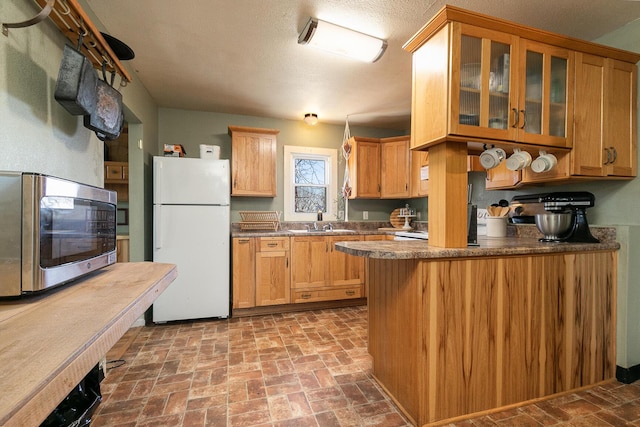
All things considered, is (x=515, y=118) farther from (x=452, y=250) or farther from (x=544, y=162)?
(x=452, y=250)

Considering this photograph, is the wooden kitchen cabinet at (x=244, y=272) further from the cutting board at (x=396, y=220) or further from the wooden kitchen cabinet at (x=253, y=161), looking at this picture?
the cutting board at (x=396, y=220)

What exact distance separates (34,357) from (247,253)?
116 inches

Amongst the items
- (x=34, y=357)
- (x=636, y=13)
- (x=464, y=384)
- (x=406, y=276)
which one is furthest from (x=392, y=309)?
(x=636, y=13)

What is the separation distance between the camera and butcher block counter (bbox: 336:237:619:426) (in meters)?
1.60

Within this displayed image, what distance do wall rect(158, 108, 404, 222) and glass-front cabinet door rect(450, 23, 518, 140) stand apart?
113 inches

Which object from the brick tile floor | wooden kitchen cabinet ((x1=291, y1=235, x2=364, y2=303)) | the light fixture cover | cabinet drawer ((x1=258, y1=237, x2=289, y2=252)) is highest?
the light fixture cover

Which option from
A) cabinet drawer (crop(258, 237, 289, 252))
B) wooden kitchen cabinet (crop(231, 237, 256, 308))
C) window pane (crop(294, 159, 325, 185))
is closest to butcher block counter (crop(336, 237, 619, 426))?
cabinet drawer (crop(258, 237, 289, 252))

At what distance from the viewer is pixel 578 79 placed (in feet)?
6.51

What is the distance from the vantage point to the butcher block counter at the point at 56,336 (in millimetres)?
463

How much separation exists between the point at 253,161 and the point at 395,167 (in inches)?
79.8

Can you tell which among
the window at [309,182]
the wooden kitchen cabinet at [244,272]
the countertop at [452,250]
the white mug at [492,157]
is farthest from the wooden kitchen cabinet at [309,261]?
the white mug at [492,157]

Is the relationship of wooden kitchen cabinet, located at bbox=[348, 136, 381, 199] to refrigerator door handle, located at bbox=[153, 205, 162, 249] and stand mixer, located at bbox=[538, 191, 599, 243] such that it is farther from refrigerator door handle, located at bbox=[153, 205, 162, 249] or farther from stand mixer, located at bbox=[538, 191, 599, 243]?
refrigerator door handle, located at bbox=[153, 205, 162, 249]

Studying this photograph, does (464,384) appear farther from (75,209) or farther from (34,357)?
(75,209)

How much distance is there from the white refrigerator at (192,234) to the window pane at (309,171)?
50.9 inches
